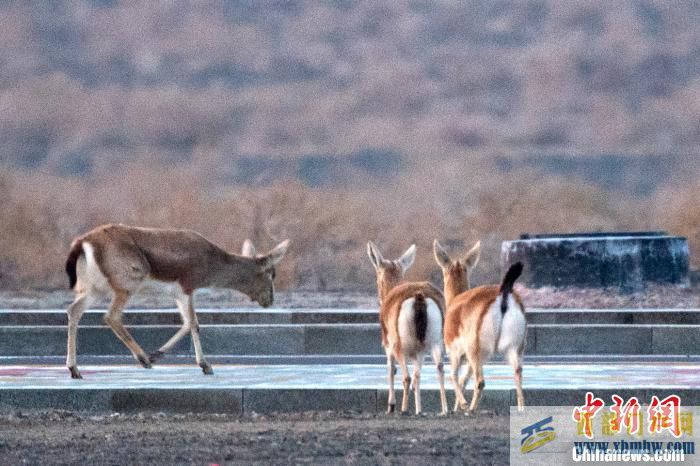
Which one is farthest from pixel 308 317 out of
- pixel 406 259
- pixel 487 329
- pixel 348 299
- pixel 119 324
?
pixel 487 329

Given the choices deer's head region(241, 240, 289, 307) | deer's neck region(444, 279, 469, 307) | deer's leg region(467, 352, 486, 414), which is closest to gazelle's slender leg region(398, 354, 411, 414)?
deer's leg region(467, 352, 486, 414)

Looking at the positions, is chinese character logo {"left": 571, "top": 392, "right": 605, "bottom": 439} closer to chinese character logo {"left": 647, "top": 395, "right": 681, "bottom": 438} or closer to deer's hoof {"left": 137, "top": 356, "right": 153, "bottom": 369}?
chinese character logo {"left": 647, "top": 395, "right": 681, "bottom": 438}

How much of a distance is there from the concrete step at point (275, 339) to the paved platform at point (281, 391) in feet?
11.0

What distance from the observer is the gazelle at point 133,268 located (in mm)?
14469

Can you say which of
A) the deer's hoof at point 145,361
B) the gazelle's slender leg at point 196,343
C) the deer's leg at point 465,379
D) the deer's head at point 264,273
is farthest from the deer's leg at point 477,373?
the deer's head at point 264,273

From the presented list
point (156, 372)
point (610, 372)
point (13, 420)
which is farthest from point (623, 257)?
point (13, 420)

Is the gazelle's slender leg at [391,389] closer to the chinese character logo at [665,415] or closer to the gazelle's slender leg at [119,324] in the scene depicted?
the chinese character logo at [665,415]

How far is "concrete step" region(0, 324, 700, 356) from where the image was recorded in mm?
17109

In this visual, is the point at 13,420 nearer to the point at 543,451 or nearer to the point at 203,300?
the point at 543,451

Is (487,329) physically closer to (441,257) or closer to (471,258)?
(471,258)

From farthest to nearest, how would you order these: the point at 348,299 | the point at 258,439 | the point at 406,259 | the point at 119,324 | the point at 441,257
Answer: the point at 348,299 < the point at 119,324 < the point at 406,259 < the point at 441,257 < the point at 258,439

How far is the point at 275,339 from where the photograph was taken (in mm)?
17438

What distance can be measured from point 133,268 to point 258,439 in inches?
201

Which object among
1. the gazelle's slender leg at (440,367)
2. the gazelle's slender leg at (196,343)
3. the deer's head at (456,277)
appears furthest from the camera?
the gazelle's slender leg at (196,343)
